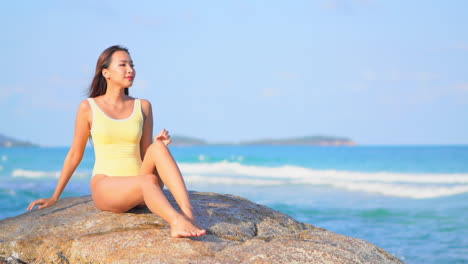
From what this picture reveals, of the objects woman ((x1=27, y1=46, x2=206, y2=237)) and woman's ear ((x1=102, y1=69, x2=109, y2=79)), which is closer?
woman ((x1=27, y1=46, x2=206, y2=237))

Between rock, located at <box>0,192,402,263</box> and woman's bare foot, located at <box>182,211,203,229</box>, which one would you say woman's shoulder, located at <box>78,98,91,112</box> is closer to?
rock, located at <box>0,192,402,263</box>

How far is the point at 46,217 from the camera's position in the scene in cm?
466

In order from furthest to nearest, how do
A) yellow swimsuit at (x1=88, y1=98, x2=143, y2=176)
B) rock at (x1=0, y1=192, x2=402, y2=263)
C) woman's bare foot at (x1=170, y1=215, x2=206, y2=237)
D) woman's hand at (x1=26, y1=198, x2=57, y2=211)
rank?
woman's hand at (x1=26, y1=198, x2=57, y2=211)
yellow swimsuit at (x1=88, y1=98, x2=143, y2=176)
woman's bare foot at (x1=170, y1=215, x2=206, y2=237)
rock at (x1=0, y1=192, x2=402, y2=263)

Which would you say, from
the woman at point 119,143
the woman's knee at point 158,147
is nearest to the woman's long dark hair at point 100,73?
the woman at point 119,143

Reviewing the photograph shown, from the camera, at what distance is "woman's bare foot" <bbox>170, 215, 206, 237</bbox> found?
3645 millimetres

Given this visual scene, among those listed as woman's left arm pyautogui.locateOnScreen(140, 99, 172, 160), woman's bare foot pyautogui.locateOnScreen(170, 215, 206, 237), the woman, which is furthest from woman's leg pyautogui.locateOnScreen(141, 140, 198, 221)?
woman's left arm pyautogui.locateOnScreen(140, 99, 172, 160)

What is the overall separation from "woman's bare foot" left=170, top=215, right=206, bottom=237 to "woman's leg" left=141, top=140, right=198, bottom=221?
0.12 m

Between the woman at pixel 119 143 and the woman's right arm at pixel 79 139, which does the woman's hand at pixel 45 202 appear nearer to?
the woman at pixel 119 143

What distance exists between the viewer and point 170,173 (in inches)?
155

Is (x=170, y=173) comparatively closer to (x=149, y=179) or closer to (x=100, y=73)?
(x=149, y=179)

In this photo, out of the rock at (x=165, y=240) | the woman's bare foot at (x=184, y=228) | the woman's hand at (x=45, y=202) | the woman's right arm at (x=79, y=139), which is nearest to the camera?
the rock at (x=165, y=240)

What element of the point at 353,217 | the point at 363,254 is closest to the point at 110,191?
the point at 363,254

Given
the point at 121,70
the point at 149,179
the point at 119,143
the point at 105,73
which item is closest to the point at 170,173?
the point at 149,179

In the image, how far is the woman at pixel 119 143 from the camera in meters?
4.00
